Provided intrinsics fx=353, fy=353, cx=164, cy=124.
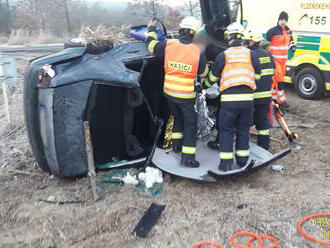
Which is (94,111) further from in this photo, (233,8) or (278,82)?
(278,82)

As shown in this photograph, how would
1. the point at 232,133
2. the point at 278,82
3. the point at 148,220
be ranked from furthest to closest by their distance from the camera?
the point at 278,82 → the point at 232,133 → the point at 148,220

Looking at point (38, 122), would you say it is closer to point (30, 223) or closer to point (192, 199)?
point (30, 223)

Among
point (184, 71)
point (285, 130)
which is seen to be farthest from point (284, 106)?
point (184, 71)

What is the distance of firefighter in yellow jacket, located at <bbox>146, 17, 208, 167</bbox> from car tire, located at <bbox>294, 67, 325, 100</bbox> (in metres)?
4.17

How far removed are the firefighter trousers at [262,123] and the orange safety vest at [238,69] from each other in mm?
705

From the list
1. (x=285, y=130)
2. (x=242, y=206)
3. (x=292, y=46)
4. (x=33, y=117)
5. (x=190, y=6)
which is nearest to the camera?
(x=242, y=206)

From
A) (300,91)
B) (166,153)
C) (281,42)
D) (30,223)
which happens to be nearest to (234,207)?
(166,153)

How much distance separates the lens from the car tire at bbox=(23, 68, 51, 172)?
358 cm

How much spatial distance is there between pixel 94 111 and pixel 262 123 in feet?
6.97

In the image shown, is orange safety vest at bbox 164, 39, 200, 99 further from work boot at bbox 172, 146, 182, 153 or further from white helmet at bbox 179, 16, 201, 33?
work boot at bbox 172, 146, 182, 153

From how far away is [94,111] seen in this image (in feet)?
12.2

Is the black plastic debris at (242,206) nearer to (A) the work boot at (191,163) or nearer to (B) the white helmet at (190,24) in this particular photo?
(A) the work boot at (191,163)

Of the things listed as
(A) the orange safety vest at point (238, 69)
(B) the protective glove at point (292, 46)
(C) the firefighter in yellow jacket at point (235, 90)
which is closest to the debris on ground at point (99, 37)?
(C) the firefighter in yellow jacket at point (235, 90)

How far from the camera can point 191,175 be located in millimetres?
3754
